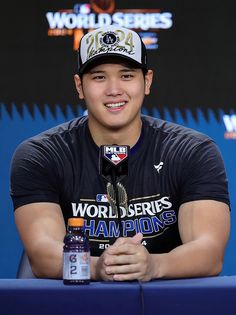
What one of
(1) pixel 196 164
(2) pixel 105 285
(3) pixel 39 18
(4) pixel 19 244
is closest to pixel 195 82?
(3) pixel 39 18

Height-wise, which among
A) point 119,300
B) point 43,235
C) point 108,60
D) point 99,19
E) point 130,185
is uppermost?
point 99,19

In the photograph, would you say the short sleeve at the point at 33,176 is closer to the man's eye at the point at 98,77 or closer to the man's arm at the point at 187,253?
the man's eye at the point at 98,77

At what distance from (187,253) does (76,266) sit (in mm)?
470

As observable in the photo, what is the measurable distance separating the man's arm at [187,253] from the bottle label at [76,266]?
99 mm

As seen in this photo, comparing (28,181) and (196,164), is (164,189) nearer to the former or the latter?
(196,164)

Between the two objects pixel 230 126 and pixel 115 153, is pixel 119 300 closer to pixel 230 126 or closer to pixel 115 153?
pixel 115 153

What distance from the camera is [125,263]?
6.39ft

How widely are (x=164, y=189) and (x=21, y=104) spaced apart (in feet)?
5.26

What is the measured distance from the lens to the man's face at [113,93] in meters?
2.48

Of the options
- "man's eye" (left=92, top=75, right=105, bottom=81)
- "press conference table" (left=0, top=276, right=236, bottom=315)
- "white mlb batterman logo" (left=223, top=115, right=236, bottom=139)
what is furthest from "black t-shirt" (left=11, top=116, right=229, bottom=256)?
"white mlb batterman logo" (left=223, top=115, right=236, bottom=139)

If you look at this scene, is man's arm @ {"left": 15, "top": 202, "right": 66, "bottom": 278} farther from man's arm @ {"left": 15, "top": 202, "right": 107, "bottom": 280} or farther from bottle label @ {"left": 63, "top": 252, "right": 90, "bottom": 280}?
bottle label @ {"left": 63, "top": 252, "right": 90, "bottom": 280}

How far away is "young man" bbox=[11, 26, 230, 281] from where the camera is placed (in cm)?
233

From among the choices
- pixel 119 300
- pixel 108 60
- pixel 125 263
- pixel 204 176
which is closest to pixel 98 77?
pixel 108 60

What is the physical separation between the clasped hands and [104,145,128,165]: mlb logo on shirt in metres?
0.21
